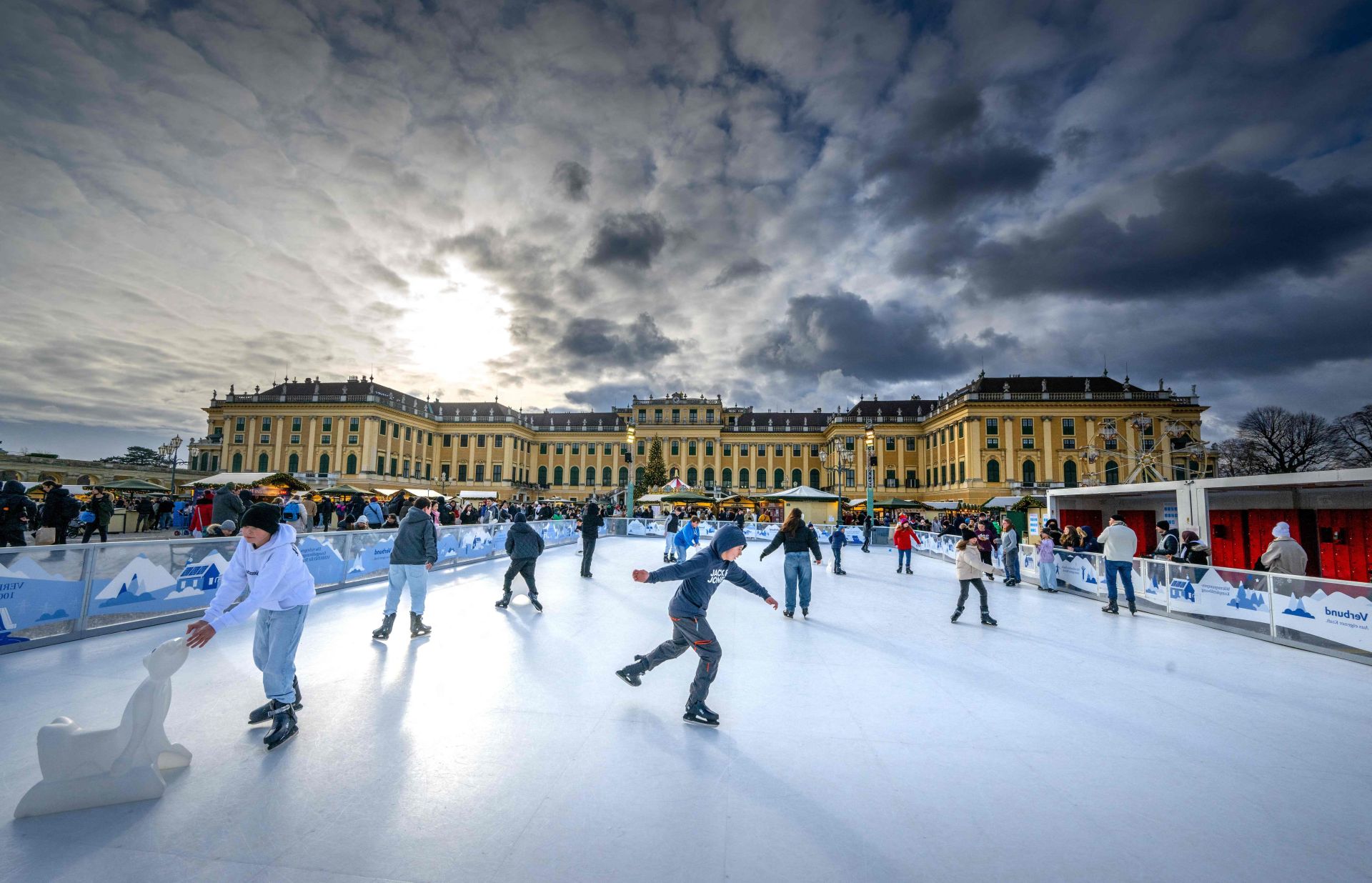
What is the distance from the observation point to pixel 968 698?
468 cm

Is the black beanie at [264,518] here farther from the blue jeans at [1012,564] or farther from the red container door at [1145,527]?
the red container door at [1145,527]

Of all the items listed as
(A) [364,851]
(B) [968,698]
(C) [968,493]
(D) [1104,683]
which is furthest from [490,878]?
(C) [968,493]

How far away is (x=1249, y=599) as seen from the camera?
7520 mm

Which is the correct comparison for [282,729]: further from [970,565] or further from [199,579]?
[970,565]

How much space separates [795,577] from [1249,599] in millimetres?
5851

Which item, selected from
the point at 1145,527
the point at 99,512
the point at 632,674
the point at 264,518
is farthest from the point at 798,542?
the point at 99,512

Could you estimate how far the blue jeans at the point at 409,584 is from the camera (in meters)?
6.18

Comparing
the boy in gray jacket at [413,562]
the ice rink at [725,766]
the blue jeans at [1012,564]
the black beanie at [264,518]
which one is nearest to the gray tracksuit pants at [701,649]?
the ice rink at [725,766]

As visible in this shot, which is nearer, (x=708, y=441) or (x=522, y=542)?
(x=522, y=542)

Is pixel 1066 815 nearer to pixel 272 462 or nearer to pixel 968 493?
pixel 968 493

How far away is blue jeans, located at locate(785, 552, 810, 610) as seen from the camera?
791 cm

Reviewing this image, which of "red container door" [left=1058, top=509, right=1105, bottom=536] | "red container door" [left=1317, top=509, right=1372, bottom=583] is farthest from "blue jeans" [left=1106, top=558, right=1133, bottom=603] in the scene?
"red container door" [left=1058, top=509, right=1105, bottom=536]

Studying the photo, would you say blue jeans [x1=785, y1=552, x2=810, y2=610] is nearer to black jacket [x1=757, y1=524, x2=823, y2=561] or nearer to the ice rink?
black jacket [x1=757, y1=524, x2=823, y2=561]

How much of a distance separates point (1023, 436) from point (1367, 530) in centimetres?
4431
